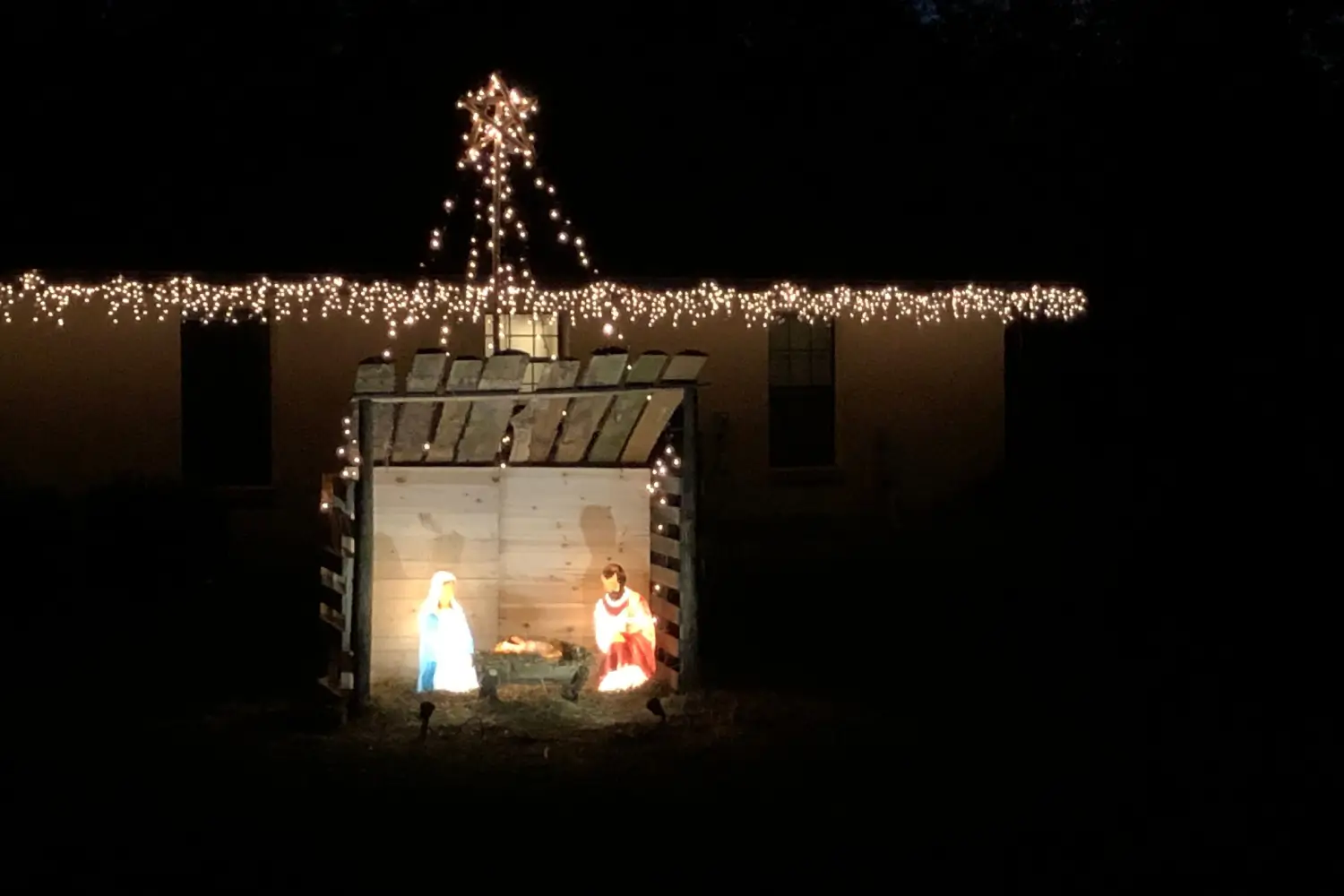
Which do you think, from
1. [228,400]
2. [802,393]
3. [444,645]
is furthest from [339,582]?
[802,393]

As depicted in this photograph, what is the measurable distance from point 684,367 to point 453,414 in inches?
56.3

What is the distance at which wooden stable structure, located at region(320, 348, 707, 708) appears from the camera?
8.97 metres

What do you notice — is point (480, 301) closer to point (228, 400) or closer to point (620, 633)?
point (228, 400)

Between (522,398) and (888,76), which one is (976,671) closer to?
(522,398)

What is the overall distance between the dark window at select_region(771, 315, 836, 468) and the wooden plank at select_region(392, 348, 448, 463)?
7138mm

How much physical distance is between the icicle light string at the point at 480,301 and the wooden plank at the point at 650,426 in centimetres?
393

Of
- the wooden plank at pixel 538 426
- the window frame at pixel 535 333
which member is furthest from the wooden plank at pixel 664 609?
the window frame at pixel 535 333

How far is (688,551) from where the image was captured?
939 cm

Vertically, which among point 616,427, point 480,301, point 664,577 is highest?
Answer: point 480,301

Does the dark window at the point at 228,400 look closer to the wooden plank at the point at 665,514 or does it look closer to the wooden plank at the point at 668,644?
the wooden plank at the point at 665,514

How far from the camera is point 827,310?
15.6m

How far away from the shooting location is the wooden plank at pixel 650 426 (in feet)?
31.0

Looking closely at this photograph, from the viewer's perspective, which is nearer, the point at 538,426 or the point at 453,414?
the point at 453,414

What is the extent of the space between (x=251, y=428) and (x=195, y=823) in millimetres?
8853
